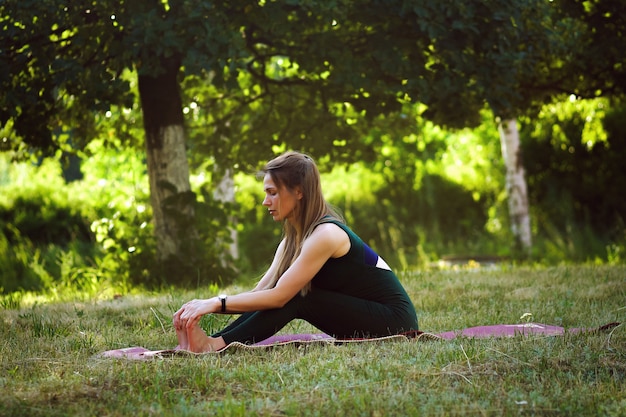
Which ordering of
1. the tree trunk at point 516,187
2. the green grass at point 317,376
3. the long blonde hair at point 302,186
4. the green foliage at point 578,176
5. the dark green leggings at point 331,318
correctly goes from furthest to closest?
the green foliage at point 578,176
the tree trunk at point 516,187
the long blonde hair at point 302,186
the dark green leggings at point 331,318
the green grass at point 317,376

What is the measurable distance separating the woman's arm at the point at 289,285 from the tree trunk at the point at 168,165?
4.42 meters

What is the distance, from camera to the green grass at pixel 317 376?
3.61m

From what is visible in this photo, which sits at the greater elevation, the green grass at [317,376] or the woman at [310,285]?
the woman at [310,285]

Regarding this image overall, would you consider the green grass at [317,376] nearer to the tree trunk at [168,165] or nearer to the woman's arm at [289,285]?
the woman's arm at [289,285]

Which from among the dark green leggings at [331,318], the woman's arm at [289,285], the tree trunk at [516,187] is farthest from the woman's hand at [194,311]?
the tree trunk at [516,187]

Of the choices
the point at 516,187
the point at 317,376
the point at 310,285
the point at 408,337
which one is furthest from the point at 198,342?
the point at 516,187

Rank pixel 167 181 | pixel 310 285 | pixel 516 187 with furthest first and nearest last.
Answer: pixel 516 187 < pixel 167 181 < pixel 310 285

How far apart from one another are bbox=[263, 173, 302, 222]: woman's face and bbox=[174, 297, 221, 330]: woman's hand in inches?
27.3

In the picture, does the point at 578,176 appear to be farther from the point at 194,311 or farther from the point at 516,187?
the point at 194,311

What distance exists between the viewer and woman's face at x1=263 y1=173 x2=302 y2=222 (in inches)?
200

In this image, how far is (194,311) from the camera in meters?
4.69

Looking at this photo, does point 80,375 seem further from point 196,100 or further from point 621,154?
point 621,154

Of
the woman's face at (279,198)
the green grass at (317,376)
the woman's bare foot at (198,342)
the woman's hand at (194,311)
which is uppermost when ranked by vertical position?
the woman's face at (279,198)

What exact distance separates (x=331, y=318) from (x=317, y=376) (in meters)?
0.95
